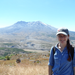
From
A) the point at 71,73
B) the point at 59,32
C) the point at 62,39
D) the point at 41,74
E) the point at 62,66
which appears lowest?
the point at 41,74

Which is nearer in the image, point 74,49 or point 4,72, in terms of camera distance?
point 74,49

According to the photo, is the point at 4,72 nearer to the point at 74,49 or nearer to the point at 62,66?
the point at 62,66

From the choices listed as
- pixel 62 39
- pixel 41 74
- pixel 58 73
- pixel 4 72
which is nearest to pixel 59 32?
pixel 62 39

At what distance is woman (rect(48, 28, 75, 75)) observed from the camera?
2.71m

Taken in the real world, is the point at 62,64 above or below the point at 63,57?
below

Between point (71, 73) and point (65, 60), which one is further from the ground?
point (65, 60)

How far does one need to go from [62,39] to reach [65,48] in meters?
0.27

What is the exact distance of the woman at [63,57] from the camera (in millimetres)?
2707

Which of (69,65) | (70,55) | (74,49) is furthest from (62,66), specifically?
(74,49)

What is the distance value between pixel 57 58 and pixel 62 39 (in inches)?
21.9

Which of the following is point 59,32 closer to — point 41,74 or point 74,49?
point 74,49

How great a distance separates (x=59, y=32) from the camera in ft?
9.10

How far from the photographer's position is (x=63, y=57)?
8.92ft

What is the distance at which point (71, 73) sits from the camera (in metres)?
2.78
